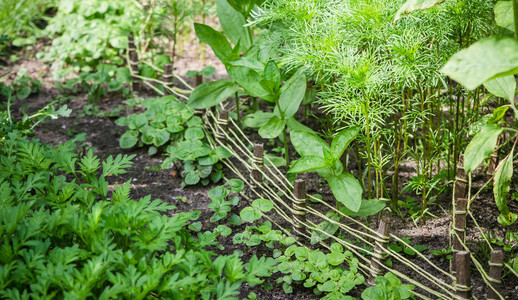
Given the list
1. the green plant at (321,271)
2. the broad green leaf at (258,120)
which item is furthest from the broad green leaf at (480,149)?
the broad green leaf at (258,120)

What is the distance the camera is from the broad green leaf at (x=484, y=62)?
1358 millimetres

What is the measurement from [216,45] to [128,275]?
5.14ft

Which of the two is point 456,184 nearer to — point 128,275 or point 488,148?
point 488,148

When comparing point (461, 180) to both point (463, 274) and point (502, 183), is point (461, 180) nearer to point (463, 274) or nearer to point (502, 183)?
point (502, 183)

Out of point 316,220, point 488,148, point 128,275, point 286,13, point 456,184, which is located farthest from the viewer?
point 316,220

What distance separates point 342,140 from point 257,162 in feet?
1.84

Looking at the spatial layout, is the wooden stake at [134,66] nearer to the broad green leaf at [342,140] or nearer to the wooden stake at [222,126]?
the wooden stake at [222,126]

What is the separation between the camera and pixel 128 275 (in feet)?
5.02

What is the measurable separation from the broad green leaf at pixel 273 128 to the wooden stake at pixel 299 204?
38 centimetres

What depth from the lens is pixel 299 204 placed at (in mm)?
2189

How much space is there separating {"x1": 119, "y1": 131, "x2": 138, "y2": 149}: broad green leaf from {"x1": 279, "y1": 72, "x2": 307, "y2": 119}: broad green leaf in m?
1.00

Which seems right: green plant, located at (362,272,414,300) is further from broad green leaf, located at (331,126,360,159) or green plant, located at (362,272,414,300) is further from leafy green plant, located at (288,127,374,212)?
broad green leaf, located at (331,126,360,159)

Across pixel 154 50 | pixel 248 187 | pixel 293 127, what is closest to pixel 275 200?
pixel 248 187

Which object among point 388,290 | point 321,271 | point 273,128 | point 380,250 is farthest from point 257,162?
point 388,290
